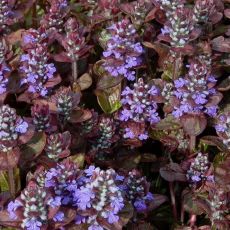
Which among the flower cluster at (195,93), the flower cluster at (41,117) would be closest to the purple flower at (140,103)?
the flower cluster at (195,93)

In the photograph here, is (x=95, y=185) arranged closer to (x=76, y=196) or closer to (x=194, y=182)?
(x=76, y=196)

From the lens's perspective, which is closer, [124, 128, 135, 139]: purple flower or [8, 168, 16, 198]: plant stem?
[8, 168, 16, 198]: plant stem

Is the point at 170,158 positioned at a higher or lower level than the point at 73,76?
lower

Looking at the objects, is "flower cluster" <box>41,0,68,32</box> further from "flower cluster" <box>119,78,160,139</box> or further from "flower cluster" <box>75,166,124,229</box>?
"flower cluster" <box>75,166,124,229</box>

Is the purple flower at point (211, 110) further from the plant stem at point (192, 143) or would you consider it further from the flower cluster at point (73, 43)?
the flower cluster at point (73, 43)

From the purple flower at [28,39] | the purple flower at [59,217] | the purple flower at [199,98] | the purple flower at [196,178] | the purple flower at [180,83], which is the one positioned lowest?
the purple flower at [196,178]

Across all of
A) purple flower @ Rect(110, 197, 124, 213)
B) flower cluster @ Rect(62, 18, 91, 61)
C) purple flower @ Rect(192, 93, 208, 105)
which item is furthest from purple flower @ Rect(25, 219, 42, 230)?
flower cluster @ Rect(62, 18, 91, 61)

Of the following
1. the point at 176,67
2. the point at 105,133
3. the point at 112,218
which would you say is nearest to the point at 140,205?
the point at 112,218

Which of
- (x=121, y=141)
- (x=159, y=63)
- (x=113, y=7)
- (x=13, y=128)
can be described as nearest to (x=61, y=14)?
(x=113, y=7)
